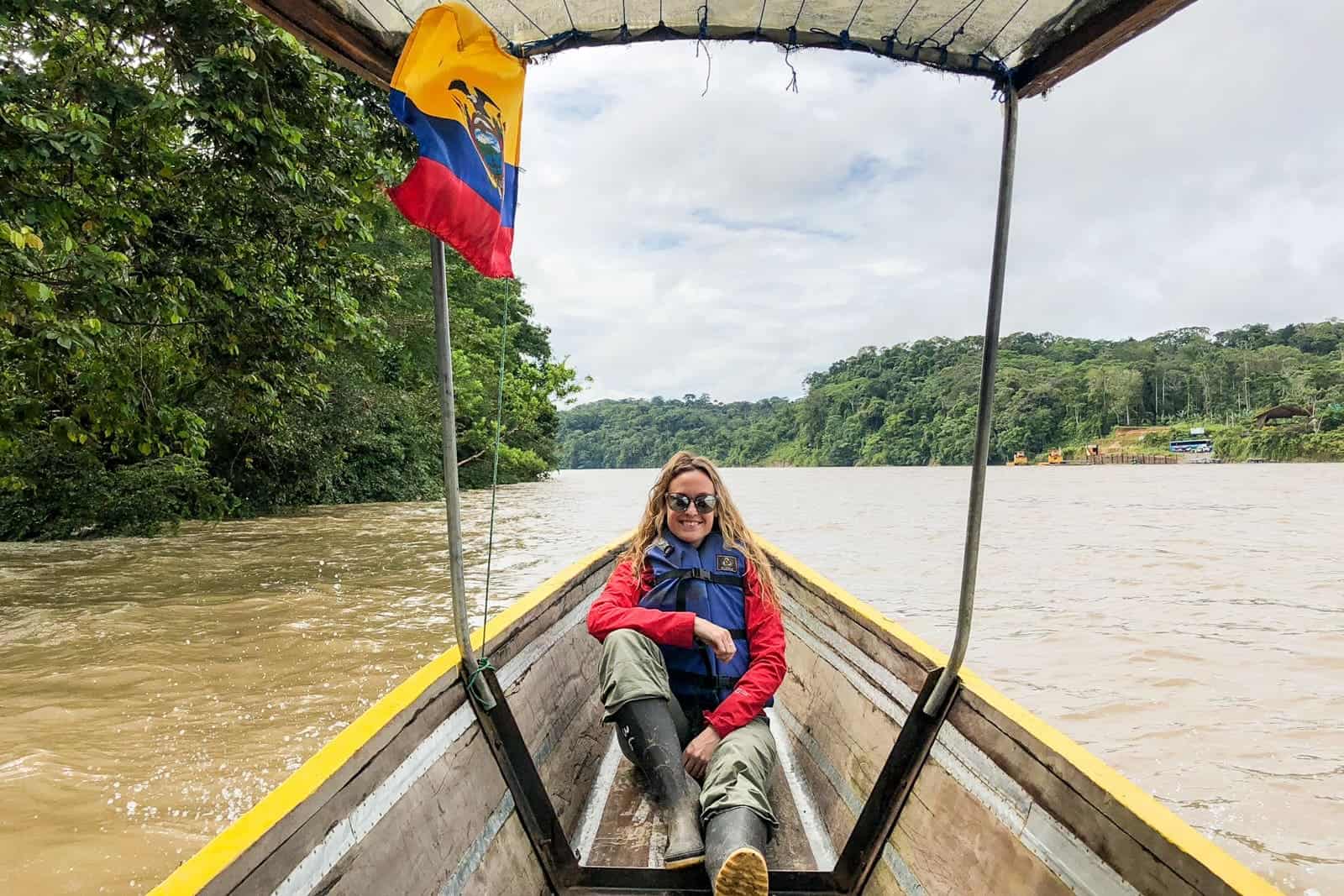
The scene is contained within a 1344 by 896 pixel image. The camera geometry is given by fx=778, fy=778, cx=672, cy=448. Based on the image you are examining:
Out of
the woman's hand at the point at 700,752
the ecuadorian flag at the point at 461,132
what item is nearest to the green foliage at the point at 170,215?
the ecuadorian flag at the point at 461,132

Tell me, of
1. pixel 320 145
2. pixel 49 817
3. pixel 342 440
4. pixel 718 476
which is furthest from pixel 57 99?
pixel 342 440

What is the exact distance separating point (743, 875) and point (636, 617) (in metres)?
0.76

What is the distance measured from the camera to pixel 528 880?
182 centimetres

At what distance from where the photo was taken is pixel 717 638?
219cm

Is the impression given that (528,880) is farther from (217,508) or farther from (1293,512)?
(1293,512)

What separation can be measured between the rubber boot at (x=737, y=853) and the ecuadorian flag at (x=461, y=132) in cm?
137

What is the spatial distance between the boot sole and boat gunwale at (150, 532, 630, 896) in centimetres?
75

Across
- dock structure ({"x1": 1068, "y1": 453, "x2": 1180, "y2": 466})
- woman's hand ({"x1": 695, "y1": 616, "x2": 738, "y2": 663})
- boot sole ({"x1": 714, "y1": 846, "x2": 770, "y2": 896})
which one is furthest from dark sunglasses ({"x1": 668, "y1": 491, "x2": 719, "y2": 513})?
dock structure ({"x1": 1068, "y1": 453, "x2": 1180, "y2": 466})

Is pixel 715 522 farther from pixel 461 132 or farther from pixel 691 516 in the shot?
pixel 461 132

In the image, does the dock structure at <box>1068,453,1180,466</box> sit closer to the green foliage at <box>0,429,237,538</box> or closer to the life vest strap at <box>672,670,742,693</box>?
the green foliage at <box>0,429,237,538</box>

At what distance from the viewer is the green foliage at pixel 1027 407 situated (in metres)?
48.0

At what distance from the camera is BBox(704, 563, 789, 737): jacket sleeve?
7.04ft

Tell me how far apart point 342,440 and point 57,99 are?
37.5 feet

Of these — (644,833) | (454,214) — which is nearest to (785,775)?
(644,833)
